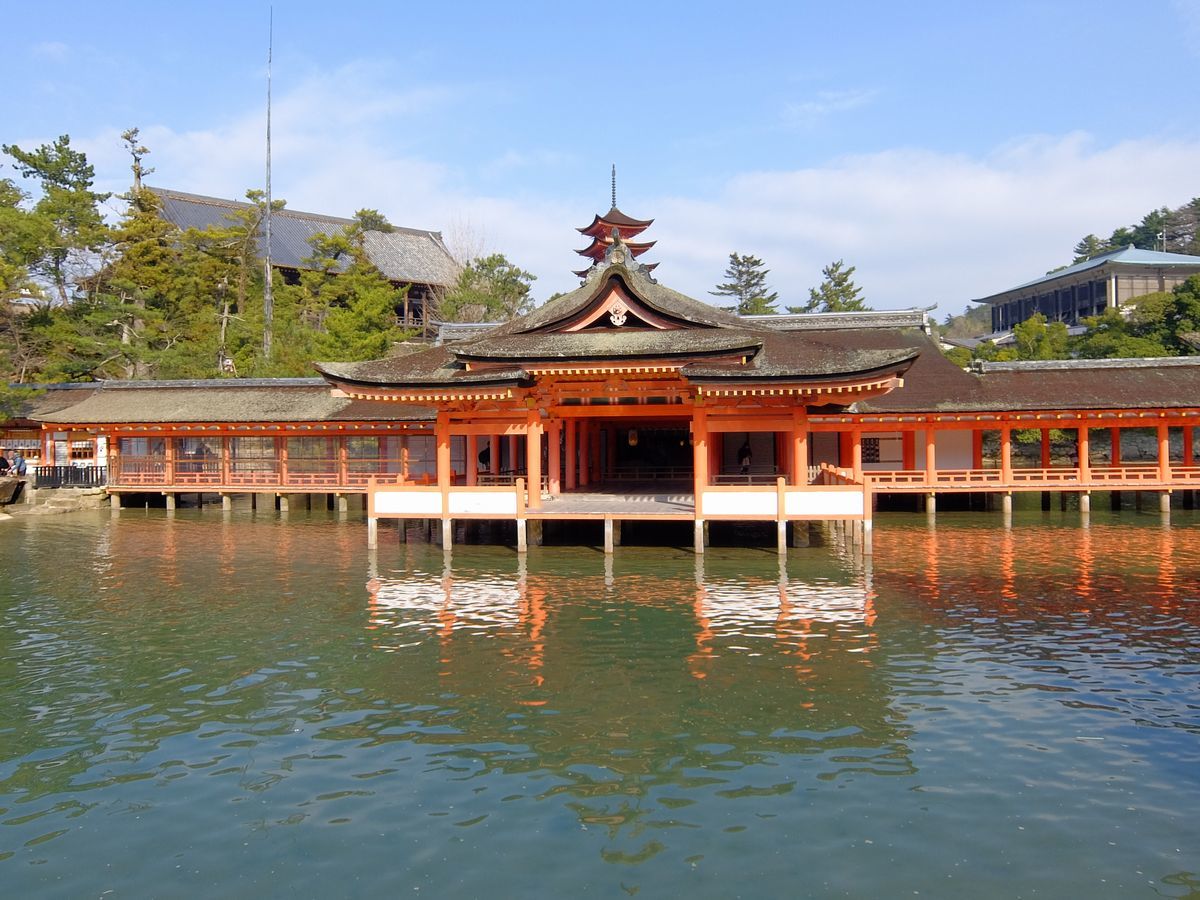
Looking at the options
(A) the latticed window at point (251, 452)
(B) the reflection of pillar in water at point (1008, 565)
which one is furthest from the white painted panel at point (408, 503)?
(A) the latticed window at point (251, 452)

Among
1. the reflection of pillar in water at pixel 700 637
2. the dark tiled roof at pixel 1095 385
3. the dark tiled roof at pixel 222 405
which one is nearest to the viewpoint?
the reflection of pillar in water at pixel 700 637

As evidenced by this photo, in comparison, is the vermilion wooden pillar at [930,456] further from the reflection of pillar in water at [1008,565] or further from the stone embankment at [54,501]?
the stone embankment at [54,501]

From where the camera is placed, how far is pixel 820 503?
22.1 metres

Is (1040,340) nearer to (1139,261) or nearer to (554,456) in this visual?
(1139,261)

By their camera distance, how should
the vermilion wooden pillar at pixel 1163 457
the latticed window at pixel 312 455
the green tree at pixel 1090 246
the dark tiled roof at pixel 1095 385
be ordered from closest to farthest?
the dark tiled roof at pixel 1095 385
the vermilion wooden pillar at pixel 1163 457
the latticed window at pixel 312 455
the green tree at pixel 1090 246

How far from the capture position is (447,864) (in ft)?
24.8

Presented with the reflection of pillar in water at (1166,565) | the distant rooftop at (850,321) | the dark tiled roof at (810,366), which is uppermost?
the distant rooftop at (850,321)

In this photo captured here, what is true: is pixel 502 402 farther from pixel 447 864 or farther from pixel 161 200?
pixel 161 200

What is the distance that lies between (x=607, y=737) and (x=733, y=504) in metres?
12.7

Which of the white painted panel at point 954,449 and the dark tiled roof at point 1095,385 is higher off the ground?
the dark tiled roof at point 1095,385

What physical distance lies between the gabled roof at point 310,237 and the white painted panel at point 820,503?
138ft

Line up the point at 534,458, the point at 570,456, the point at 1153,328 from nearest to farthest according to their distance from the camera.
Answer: the point at 534,458, the point at 570,456, the point at 1153,328

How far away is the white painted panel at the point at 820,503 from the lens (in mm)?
21969

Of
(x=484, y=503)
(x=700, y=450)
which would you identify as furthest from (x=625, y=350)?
(x=484, y=503)
